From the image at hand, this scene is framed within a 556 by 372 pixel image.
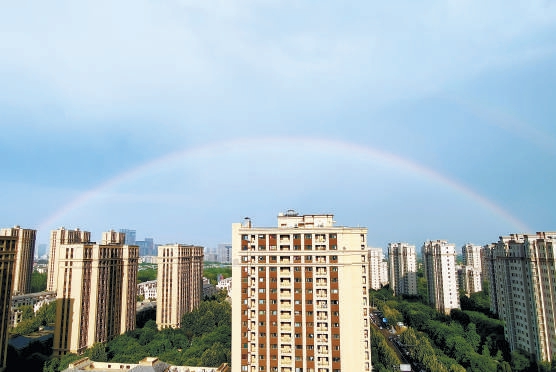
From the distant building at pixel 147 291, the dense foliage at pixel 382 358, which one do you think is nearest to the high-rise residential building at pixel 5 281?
the dense foliage at pixel 382 358

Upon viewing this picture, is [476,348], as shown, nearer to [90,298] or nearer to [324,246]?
[324,246]

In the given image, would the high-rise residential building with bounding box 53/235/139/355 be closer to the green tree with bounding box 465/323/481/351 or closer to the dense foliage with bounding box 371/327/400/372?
the dense foliage with bounding box 371/327/400/372

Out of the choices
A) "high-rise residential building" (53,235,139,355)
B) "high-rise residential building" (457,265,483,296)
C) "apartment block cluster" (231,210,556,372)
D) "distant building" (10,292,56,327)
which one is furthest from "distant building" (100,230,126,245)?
"high-rise residential building" (457,265,483,296)

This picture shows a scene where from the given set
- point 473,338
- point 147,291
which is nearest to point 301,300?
point 473,338

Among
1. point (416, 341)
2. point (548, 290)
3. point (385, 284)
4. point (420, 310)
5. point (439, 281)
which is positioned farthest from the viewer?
point (385, 284)

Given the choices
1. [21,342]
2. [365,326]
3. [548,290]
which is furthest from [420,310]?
[21,342]

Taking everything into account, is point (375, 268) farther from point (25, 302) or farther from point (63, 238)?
point (25, 302)
